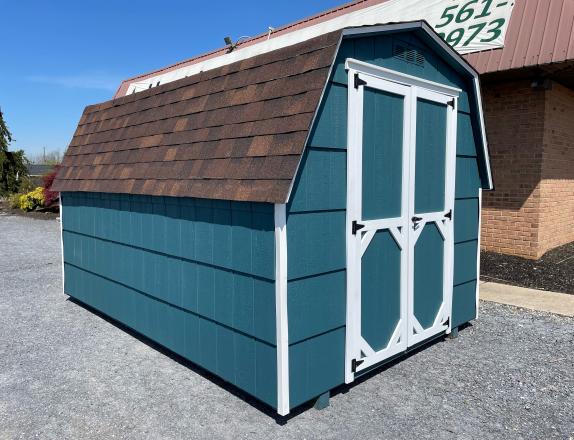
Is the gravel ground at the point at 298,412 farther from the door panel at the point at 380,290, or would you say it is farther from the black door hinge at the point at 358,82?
the black door hinge at the point at 358,82

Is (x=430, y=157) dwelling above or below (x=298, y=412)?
above

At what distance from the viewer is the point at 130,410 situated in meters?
3.29

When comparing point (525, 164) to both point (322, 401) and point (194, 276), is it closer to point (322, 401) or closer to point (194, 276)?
point (322, 401)

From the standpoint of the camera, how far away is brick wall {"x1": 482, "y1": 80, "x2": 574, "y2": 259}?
24.5 feet

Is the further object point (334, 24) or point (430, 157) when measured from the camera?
point (334, 24)

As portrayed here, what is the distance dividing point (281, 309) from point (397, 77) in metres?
2.12

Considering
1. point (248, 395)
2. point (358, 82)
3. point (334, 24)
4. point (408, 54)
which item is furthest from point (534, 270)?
point (334, 24)

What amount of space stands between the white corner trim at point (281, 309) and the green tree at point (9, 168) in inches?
1007

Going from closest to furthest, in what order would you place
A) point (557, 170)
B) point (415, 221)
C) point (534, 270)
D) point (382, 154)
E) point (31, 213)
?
point (382, 154)
point (415, 221)
point (534, 270)
point (557, 170)
point (31, 213)

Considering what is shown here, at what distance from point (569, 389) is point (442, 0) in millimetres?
6968

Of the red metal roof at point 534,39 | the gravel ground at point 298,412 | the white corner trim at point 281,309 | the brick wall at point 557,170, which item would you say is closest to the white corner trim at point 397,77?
the white corner trim at point 281,309

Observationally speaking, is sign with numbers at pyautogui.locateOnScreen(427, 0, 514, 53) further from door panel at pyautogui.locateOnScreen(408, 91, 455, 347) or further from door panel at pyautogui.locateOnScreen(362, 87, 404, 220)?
door panel at pyautogui.locateOnScreen(362, 87, 404, 220)

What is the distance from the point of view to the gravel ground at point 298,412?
9.91 ft

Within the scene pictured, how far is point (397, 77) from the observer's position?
365 cm
